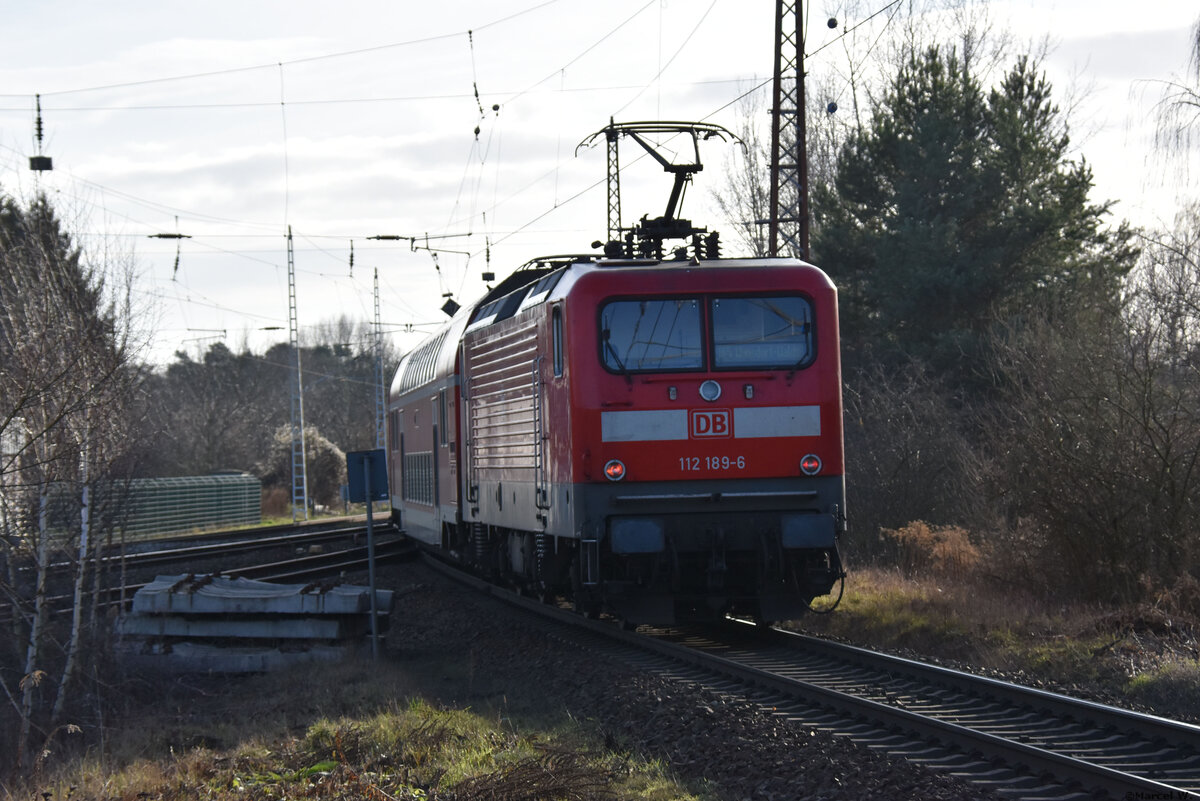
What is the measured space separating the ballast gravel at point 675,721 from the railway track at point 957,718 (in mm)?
215

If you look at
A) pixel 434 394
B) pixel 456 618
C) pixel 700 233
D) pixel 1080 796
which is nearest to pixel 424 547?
pixel 434 394

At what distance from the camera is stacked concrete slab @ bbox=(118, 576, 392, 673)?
13.8m

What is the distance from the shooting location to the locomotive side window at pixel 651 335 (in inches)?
403

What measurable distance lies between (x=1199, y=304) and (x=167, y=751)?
36.1ft

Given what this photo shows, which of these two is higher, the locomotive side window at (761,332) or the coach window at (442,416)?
the locomotive side window at (761,332)

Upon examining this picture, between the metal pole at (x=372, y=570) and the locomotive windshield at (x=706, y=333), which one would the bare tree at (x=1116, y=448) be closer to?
the locomotive windshield at (x=706, y=333)

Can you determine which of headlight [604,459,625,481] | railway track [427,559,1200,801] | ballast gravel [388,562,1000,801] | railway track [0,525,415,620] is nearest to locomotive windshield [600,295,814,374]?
headlight [604,459,625,481]

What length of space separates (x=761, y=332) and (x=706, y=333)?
485 millimetres

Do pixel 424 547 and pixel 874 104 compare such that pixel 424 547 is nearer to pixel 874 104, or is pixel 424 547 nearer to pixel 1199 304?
pixel 1199 304

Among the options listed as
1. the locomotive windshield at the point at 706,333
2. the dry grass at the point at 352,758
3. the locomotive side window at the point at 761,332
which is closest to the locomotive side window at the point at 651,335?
the locomotive windshield at the point at 706,333

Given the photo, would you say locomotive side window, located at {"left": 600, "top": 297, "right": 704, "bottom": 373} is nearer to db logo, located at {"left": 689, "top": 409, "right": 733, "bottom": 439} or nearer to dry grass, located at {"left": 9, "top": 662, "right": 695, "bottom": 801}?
db logo, located at {"left": 689, "top": 409, "right": 733, "bottom": 439}

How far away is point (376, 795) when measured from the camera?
6.97 m

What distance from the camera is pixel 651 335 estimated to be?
10.3 m

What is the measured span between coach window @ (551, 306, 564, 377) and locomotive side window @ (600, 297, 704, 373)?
0.48 metres
